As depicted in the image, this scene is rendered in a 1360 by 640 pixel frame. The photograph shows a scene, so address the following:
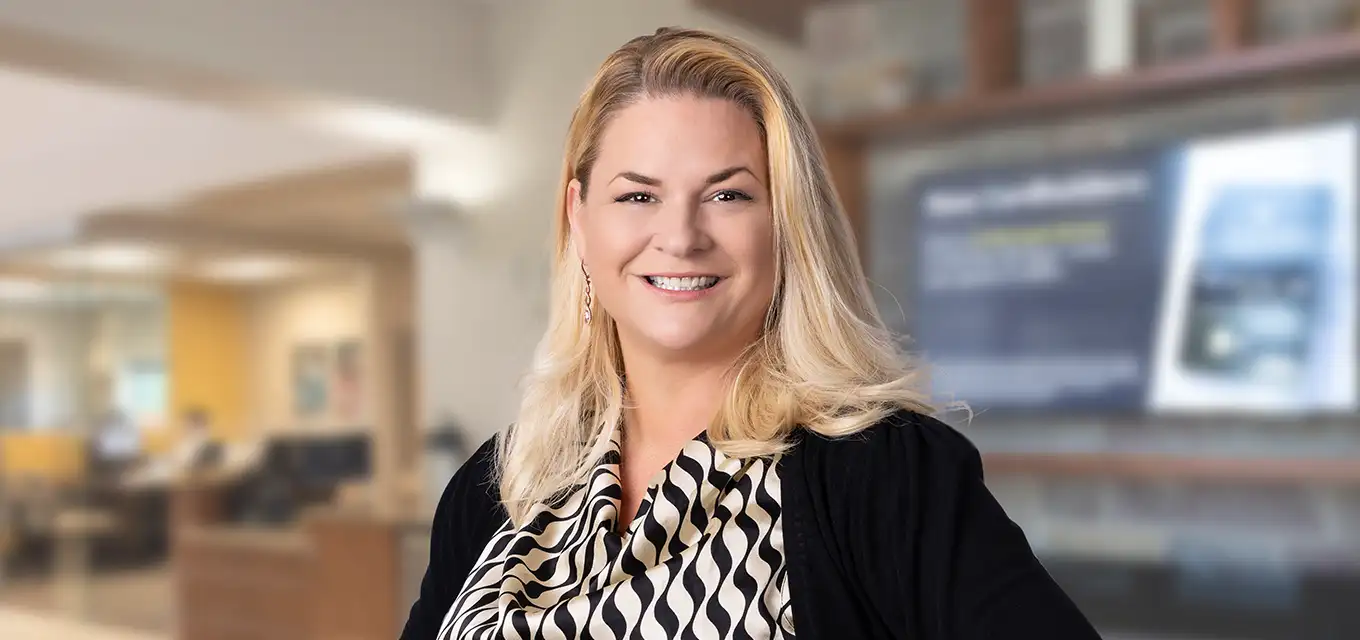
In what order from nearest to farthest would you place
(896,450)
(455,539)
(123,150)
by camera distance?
1. (896,450)
2. (455,539)
3. (123,150)

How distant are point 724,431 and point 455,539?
11.1 inches

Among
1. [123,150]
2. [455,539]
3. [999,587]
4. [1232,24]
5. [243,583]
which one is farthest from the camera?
[243,583]

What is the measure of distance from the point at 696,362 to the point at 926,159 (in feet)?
6.56

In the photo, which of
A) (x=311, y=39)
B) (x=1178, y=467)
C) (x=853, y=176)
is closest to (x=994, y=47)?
(x=853, y=176)

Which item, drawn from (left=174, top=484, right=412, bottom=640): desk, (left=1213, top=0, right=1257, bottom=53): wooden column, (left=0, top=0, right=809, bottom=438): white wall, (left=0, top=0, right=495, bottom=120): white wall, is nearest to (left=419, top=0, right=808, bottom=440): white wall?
(left=0, top=0, right=809, bottom=438): white wall

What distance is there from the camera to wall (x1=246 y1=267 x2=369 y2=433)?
110 inches

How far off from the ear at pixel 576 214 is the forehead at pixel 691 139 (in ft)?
0.30

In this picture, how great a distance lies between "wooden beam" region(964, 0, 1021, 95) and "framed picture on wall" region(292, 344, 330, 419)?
1.71 metres

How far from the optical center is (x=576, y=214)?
3.23ft

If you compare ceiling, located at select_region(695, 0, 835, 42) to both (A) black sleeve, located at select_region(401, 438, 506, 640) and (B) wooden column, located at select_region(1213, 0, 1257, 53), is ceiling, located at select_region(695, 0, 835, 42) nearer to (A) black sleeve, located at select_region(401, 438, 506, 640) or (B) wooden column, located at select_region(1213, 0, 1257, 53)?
(B) wooden column, located at select_region(1213, 0, 1257, 53)

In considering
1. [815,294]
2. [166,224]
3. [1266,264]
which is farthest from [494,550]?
[166,224]

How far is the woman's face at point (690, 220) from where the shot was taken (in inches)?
34.0

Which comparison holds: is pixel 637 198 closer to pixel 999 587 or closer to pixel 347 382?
pixel 999 587

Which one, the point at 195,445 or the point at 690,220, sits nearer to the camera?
the point at 690,220
